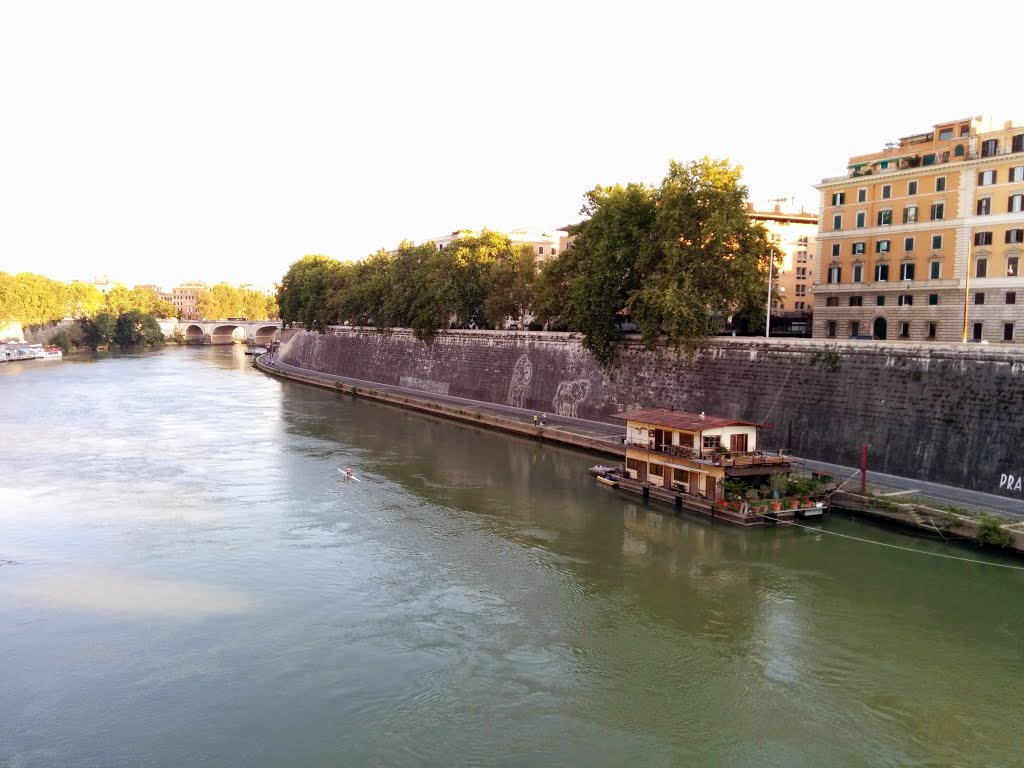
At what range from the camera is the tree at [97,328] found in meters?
83.2

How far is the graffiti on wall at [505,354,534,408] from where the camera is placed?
35.1 m

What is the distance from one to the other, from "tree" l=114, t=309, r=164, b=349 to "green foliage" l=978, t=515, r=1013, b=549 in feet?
287

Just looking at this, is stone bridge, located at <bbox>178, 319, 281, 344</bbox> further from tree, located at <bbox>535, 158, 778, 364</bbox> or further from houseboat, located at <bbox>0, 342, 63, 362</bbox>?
tree, located at <bbox>535, 158, 778, 364</bbox>

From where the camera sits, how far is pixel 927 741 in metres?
9.43

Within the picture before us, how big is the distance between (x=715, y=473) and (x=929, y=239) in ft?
46.7

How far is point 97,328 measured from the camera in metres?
83.7

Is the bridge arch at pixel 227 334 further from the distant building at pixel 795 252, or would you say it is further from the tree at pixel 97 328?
the distant building at pixel 795 252

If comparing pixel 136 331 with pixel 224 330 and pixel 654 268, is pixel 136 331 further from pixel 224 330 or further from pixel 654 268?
pixel 654 268

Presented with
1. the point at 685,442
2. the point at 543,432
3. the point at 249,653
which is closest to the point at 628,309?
the point at 543,432

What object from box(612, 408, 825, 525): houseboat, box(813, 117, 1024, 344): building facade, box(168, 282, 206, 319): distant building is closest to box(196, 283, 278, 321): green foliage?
box(168, 282, 206, 319): distant building

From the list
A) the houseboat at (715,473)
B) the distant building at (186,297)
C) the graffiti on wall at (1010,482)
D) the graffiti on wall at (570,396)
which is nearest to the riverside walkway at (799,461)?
the graffiti on wall at (1010,482)

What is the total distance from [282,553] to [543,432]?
1428cm

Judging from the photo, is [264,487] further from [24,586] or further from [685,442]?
[685,442]

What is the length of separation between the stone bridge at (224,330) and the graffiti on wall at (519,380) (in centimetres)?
6854
